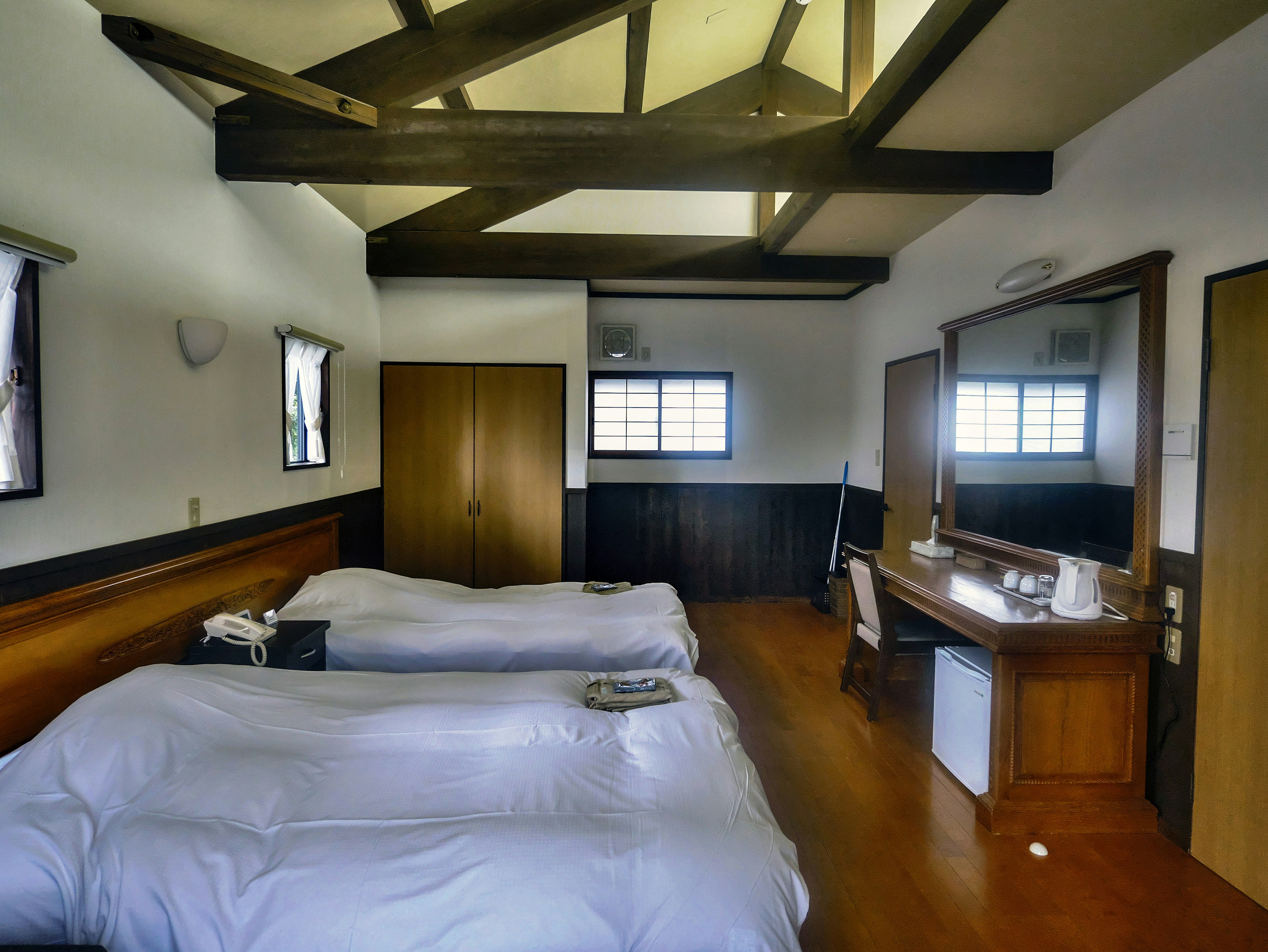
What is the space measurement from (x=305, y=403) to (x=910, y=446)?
3.84 metres

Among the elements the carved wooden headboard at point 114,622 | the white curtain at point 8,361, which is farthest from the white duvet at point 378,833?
the white curtain at point 8,361

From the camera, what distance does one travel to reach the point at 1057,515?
2627 mm

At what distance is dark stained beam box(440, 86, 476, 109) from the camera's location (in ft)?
10.6

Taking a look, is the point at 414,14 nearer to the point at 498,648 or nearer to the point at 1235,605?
the point at 498,648

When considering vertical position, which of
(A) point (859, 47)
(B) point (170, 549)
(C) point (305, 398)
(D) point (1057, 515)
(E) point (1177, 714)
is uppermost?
(A) point (859, 47)

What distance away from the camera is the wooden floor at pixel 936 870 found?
176 cm

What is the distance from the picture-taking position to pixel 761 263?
4391 millimetres

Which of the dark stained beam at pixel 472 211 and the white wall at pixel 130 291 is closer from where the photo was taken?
the white wall at pixel 130 291

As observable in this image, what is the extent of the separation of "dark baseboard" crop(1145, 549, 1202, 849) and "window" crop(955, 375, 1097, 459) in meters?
0.59

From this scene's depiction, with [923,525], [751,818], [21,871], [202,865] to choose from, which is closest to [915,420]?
[923,525]

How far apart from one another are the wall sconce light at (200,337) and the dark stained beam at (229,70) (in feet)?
2.92

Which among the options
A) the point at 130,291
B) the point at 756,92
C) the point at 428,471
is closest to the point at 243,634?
the point at 130,291

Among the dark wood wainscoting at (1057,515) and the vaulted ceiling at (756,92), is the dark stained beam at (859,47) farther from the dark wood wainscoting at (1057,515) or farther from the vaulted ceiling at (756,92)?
the dark wood wainscoting at (1057,515)

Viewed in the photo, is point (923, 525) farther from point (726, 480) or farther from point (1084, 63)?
point (1084, 63)
